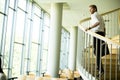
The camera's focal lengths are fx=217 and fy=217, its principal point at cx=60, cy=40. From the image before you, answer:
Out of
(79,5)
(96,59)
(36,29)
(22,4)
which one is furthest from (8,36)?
(96,59)

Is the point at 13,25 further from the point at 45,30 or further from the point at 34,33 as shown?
the point at 45,30

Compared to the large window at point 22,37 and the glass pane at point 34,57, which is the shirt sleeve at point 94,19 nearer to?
the large window at point 22,37

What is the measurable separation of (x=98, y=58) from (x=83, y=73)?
73cm

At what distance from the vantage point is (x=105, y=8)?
1074 centimetres

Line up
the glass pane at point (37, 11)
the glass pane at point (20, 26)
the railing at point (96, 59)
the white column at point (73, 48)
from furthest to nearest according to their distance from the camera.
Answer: the white column at point (73, 48), the glass pane at point (37, 11), the glass pane at point (20, 26), the railing at point (96, 59)

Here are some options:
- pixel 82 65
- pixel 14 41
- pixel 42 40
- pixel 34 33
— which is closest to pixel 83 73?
pixel 82 65

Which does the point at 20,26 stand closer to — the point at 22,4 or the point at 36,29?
the point at 22,4

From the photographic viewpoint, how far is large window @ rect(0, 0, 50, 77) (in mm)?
7730

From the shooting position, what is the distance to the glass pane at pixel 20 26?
870cm

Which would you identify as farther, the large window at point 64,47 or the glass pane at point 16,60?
the large window at point 64,47

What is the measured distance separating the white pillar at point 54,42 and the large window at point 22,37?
41.8 inches

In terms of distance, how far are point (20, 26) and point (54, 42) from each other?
5.36 ft

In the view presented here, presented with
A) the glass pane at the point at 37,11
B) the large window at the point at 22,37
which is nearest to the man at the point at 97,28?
the large window at the point at 22,37

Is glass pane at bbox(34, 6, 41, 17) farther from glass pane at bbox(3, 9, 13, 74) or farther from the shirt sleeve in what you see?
the shirt sleeve
